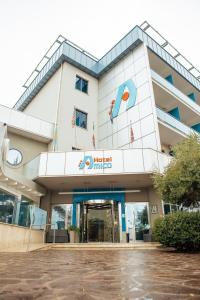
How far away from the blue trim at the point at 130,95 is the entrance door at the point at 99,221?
280 inches

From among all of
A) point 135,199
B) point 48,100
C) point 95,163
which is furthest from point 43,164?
Result: point 48,100

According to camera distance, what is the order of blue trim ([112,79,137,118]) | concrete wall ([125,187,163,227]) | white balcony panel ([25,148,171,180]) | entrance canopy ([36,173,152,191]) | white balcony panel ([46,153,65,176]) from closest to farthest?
white balcony panel ([25,148,171,180])
white balcony panel ([46,153,65,176])
entrance canopy ([36,173,152,191])
concrete wall ([125,187,163,227])
blue trim ([112,79,137,118])

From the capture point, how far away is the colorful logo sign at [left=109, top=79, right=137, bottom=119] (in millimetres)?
17281

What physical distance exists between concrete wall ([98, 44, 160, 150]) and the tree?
3.91 m

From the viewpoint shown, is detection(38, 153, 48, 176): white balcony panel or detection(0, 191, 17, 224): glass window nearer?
detection(0, 191, 17, 224): glass window

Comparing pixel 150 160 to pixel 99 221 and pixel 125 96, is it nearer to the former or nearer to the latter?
pixel 99 221

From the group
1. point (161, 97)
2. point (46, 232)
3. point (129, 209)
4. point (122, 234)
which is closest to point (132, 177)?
point (129, 209)

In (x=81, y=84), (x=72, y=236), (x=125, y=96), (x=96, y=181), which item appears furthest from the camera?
(x=81, y=84)

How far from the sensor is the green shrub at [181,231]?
29.9 ft

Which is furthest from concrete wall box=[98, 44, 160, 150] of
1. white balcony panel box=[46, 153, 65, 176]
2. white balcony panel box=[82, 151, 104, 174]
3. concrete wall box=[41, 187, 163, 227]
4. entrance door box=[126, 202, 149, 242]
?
white balcony panel box=[46, 153, 65, 176]

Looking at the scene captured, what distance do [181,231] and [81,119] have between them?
12276mm

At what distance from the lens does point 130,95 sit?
17547 millimetres

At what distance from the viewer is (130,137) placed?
1627 cm

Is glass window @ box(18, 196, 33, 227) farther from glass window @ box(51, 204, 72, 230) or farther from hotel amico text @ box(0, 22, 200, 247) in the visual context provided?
glass window @ box(51, 204, 72, 230)
